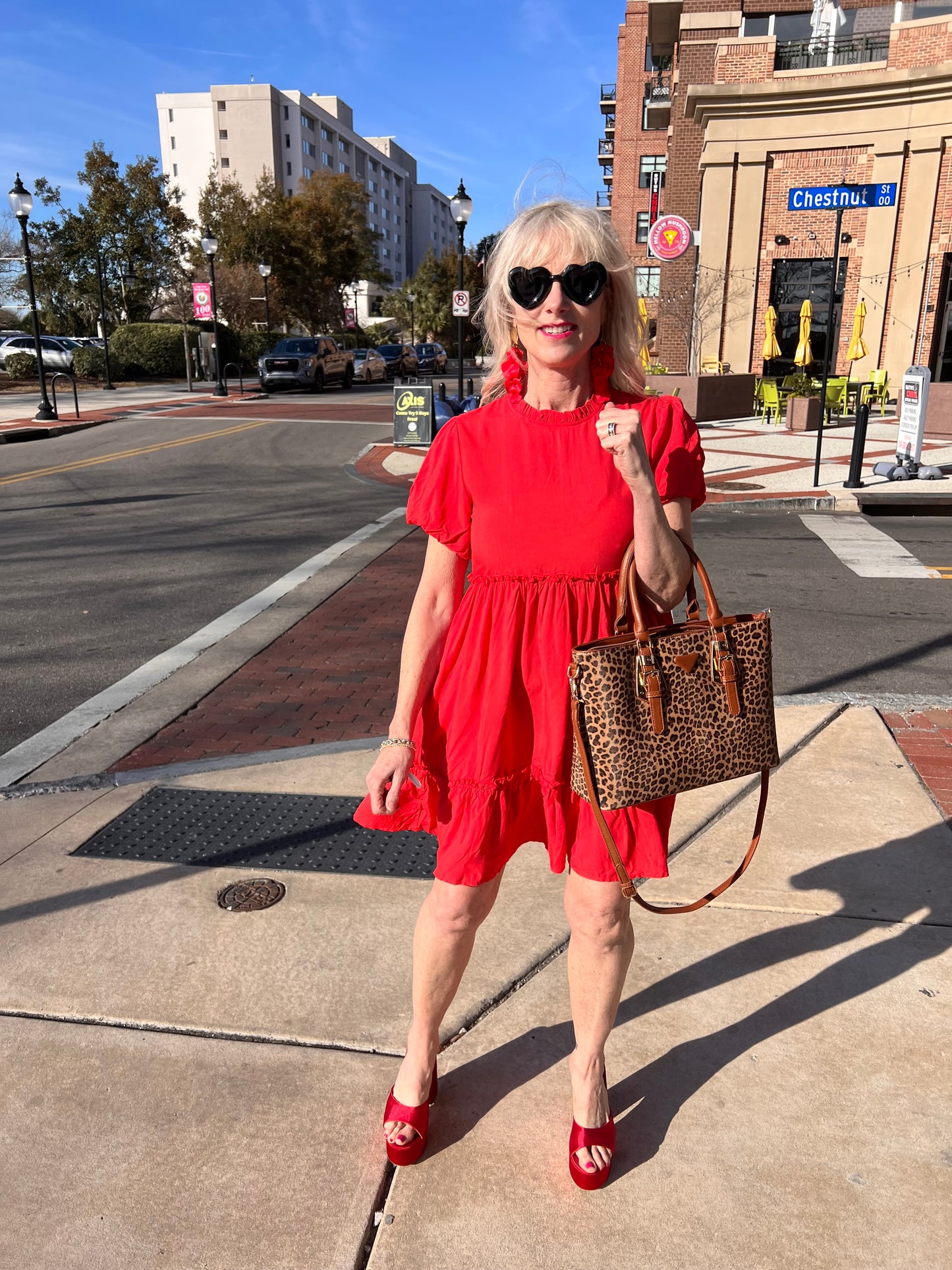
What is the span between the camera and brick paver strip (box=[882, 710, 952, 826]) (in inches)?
154

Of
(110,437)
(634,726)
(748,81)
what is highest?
(748,81)

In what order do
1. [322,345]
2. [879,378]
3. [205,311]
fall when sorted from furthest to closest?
[322,345], [205,311], [879,378]

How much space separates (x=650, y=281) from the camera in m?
37.8

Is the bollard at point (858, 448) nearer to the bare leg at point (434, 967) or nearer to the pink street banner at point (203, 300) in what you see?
the bare leg at point (434, 967)

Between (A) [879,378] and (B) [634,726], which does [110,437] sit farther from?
(B) [634,726]

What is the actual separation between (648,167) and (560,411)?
49735 millimetres

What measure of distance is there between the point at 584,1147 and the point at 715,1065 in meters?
0.50

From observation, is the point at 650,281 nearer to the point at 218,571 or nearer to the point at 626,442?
the point at 218,571

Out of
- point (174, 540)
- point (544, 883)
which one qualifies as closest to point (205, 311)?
point (174, 540)

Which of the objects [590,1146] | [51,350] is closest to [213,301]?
[51,350]

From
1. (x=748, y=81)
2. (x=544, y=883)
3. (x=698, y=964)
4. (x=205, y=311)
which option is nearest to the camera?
(x=698, y=964)

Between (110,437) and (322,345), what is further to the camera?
(322,345)

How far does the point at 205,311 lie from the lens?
31141mm

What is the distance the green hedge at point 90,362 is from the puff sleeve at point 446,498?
34.8 metres
